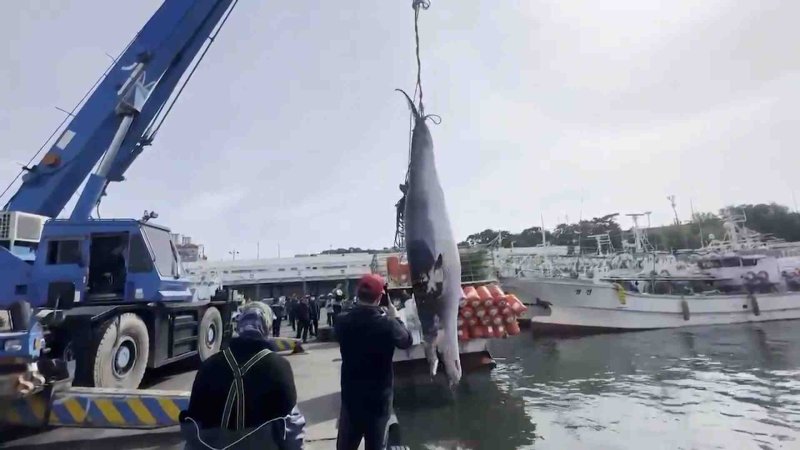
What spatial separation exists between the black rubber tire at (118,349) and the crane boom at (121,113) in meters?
2.99

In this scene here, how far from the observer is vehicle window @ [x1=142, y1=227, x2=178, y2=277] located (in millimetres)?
7124

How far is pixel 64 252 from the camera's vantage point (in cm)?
678

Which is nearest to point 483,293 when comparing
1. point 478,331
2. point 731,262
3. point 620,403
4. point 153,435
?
→ point 478,331

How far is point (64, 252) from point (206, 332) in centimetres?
258

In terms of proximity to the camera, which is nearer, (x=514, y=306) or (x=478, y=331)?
(x=478, y=331)

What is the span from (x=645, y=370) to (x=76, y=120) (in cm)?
1300

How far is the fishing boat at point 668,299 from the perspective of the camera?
19.8 metres

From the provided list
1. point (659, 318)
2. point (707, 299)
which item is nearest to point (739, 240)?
point (707, 299)

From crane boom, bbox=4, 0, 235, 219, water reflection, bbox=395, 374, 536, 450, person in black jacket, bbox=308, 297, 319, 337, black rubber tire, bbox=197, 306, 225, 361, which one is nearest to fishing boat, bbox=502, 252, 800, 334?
person in black jacket, bbox=308, 297, 319, 337

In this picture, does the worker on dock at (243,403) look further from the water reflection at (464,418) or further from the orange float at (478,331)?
the orange float at (478,331)

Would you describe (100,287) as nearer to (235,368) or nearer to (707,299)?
(235,368)

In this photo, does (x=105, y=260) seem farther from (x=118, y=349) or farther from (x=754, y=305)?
(x=754, y=305)

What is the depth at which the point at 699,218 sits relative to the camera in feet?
213

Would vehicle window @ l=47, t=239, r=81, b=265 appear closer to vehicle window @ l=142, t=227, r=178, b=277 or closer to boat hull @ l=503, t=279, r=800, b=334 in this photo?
vehicle window @ l=142, t=227, r=178, b=277
